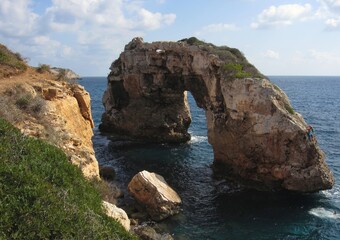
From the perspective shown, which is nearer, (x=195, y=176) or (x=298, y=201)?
(x=298, y=201)

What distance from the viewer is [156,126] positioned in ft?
150

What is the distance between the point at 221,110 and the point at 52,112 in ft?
58.8

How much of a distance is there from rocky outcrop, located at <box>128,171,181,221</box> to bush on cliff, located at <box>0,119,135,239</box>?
11079 millimetres

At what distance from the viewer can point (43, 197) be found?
10.3 m

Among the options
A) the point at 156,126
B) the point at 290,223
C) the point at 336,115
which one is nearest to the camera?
the point at 290,223

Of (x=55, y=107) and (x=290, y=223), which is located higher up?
(x=55, y=107)

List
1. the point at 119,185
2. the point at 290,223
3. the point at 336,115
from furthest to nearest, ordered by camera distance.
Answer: the point at 336,115, the point at 119,185, the point at 290,223

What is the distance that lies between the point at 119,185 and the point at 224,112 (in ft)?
38.2

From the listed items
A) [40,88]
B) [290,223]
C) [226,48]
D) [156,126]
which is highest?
[226,48]

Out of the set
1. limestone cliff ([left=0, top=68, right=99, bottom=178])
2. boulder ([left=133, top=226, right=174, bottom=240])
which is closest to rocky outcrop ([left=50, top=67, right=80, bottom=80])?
limestone cliff ([left=0, top=68, right=99, bottom=178])

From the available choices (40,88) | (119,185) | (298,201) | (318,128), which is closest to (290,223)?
(298,201)

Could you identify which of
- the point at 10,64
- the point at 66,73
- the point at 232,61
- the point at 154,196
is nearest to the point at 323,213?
the point at 154,196

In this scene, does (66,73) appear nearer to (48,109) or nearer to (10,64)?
(10,64)

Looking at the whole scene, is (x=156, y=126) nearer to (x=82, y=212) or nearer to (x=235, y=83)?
(x=235, y=83)
